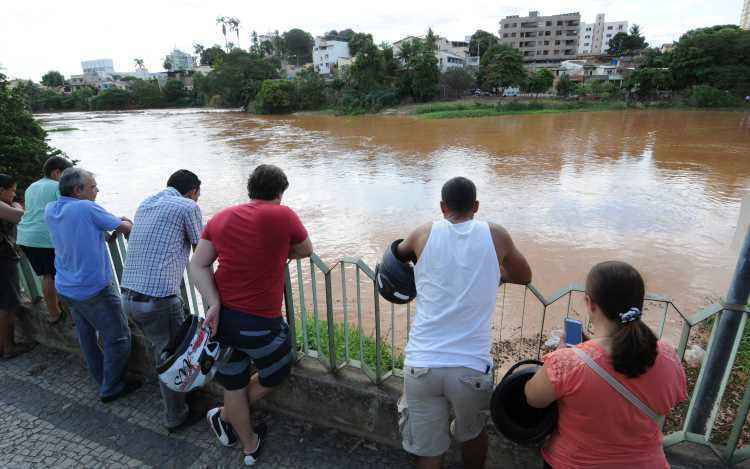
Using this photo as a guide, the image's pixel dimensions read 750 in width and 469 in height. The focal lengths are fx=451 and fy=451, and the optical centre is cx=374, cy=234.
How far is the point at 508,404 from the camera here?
1.82 m

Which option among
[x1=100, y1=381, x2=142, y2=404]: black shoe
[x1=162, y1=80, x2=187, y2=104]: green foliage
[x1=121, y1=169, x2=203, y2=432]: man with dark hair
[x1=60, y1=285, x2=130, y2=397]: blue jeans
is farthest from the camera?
[x1=162, y1=80, x2=187, y2=104]: green foliage

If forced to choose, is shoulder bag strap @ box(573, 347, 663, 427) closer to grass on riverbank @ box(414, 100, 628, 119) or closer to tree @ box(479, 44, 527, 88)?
grass on riverbank @ box(414, 100, 628, 119)

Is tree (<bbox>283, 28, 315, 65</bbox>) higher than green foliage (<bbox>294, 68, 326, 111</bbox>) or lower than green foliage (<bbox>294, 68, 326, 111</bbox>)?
higher

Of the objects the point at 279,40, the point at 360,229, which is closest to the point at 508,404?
the point at 360,229

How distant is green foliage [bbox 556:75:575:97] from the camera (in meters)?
46.2

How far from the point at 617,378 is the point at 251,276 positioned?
159 cm

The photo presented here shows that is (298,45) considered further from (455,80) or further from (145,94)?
(455,80)

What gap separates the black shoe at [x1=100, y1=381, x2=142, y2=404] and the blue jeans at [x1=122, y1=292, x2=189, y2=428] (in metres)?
0.49

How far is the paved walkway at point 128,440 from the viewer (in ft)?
8.32

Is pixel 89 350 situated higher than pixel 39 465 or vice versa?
pixel 89 350

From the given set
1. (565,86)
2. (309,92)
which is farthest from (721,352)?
(309,92)

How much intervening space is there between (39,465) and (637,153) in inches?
913

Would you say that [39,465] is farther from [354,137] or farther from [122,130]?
[122,130]

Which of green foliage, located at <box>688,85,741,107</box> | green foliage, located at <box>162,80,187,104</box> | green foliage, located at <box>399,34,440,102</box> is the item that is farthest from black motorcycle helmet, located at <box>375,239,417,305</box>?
green foliage, located at <box>162,80,187,104</box>
